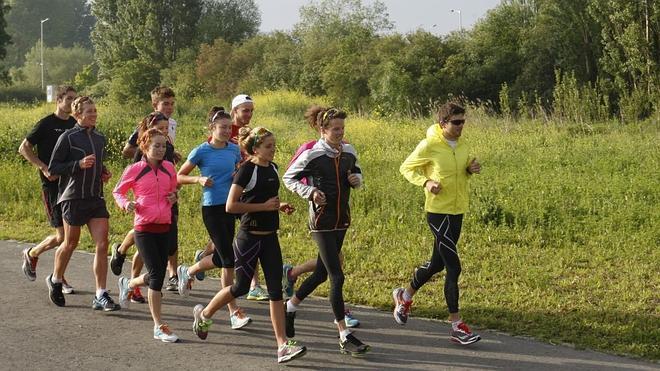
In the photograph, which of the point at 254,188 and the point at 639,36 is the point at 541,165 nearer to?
the point at 254,188

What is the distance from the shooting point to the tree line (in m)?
26.5

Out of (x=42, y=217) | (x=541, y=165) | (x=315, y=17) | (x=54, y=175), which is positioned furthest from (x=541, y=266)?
(x=315, y=17)

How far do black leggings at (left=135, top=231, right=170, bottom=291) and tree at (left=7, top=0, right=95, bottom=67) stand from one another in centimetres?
12219

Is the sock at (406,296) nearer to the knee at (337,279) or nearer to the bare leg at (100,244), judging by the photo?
the knee at (337,279)

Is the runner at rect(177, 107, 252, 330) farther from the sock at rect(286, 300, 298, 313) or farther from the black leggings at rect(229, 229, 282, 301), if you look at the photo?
the black leggings at rect(229, 229, 282, 301)

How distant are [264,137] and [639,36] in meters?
22.8

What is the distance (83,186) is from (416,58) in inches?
1191

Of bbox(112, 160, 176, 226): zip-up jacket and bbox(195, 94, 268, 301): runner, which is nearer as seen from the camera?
bbox(112, 160, 176, 226): zip-up jacket

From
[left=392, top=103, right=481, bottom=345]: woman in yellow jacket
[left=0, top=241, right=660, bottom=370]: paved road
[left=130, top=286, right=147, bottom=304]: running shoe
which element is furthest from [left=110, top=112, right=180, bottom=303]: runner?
[left=392, top=103, right=481, bottom=345]: woman in yellow jacket

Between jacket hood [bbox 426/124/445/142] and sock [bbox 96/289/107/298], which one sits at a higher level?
jacket hood [bbox 426/124/445/142]

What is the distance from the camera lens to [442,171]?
279 inches

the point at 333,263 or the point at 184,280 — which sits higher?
the point at 333,263

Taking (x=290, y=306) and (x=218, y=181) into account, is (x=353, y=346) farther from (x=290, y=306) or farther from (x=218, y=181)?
(x=218, y=181)

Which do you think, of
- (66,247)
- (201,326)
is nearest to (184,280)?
(66,247)
